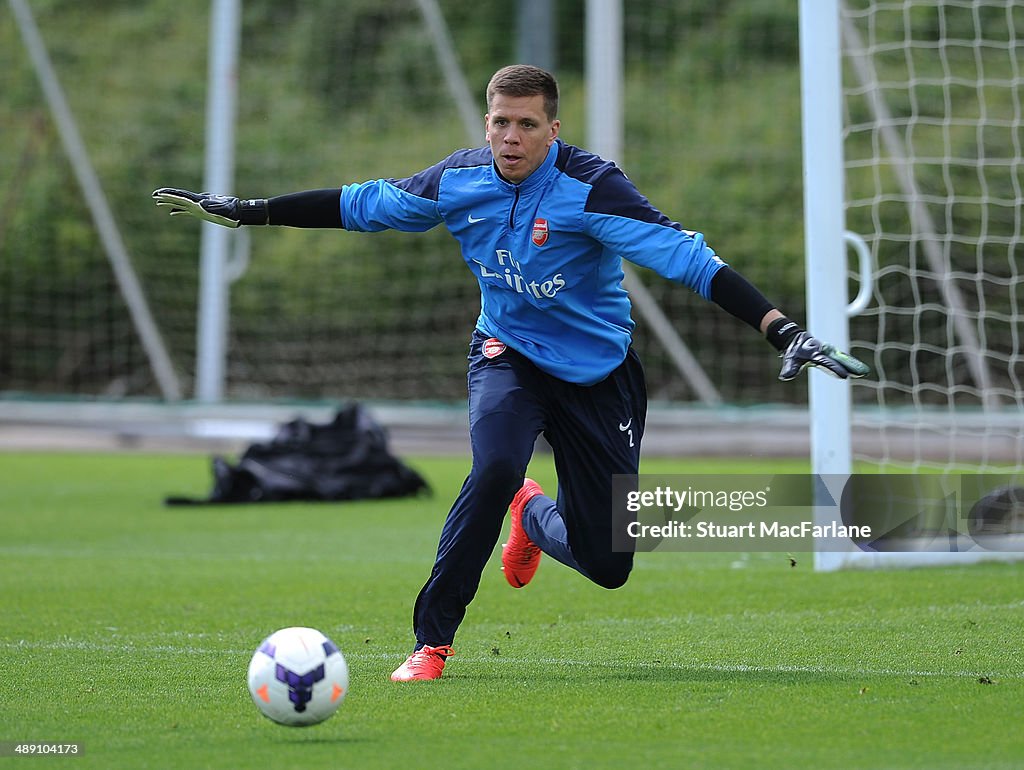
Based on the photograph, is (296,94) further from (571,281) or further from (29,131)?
(571,281)

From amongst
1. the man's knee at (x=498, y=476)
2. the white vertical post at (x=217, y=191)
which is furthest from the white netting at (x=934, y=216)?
the man's knee at (x=498, y=476)

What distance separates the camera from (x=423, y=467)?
17.1 metres

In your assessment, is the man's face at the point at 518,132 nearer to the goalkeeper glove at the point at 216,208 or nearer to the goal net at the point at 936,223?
the goalkeeper glove at the point at 216,208

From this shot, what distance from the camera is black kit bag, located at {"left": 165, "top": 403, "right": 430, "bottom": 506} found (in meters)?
13.4

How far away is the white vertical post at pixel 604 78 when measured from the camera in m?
17.8

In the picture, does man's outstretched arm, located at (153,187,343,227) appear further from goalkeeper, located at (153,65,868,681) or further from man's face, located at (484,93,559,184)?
man's face, located at (484,93,559,184)

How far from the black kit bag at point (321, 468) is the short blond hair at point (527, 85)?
8.03 meters

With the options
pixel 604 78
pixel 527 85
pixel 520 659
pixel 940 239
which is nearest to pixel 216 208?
pixel 527 85

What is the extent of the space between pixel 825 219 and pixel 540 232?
3.32 m

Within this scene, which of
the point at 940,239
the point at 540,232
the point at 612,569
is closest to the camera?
the point at 540,232

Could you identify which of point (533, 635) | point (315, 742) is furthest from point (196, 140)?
point (315, 742)

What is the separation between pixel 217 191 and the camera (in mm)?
19844

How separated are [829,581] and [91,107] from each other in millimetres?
16703

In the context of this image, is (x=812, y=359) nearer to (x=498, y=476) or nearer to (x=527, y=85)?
(x=498, y=476)
